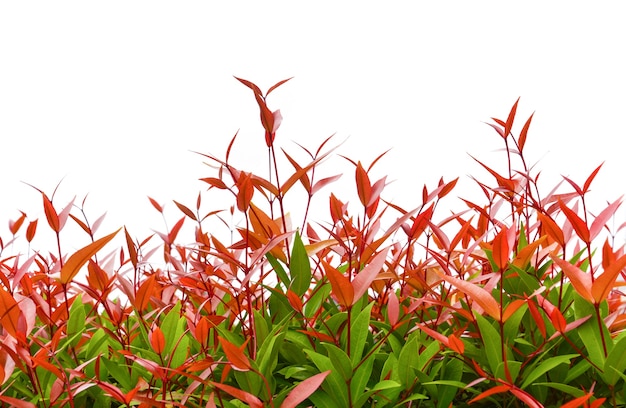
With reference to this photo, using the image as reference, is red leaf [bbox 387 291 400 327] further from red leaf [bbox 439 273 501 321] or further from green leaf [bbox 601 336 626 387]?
green leaf [bbox 601 336 626 387]

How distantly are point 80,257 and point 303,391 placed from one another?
1.01ft

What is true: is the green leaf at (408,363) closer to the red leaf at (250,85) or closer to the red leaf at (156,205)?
the red leaf at (250,85)

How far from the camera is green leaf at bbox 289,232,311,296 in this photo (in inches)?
35.0

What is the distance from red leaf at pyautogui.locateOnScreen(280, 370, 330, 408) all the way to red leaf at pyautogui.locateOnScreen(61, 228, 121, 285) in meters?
0.27

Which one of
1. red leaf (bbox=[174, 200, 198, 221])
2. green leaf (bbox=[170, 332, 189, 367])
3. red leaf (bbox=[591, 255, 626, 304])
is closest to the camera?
red leaf (bbox=[591, 255, 626, 304])

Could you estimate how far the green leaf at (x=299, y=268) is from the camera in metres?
0.89

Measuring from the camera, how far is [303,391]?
Answer: 29.0 inches

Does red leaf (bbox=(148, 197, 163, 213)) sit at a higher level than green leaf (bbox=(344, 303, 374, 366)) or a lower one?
higher

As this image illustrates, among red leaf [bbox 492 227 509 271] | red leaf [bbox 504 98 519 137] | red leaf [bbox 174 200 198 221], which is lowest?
red leaf [bbox 174 200 198 221]

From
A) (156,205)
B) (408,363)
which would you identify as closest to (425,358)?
(408,363)

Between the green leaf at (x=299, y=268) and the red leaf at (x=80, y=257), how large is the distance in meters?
0.23

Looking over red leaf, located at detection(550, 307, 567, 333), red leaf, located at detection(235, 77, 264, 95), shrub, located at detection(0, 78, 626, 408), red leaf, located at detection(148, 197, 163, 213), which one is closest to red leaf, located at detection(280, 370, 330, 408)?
shrub, located at detection(0, 78, 626, 408)

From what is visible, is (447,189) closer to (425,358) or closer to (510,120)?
(510,120)

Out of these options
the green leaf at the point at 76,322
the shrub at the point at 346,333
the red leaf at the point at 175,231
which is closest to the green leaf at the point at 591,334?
the shrub at the point at 346,333
